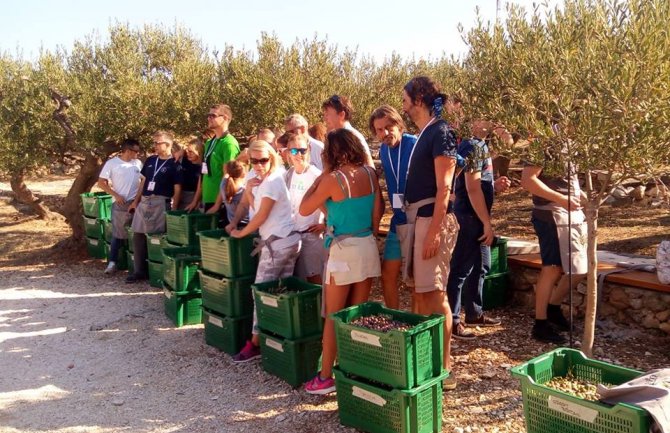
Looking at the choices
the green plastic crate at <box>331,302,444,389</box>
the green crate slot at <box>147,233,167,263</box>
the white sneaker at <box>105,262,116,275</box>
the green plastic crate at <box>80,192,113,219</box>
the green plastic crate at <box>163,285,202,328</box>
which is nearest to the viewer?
the green plastic crate at <box>331,302,444,389</box>

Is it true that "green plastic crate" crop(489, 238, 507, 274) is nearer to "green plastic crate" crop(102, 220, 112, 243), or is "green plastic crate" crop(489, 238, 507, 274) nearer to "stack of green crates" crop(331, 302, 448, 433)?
"stack of green crates" crop(331, 302, 448, 433)

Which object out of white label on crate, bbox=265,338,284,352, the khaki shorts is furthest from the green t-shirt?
the khaki shorts

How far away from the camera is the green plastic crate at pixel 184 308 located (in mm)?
6652

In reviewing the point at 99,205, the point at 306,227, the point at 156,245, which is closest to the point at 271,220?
the point at 306,227

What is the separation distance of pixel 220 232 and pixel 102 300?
2.59 m

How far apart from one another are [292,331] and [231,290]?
1.08m

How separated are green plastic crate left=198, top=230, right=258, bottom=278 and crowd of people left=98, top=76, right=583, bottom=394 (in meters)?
0.14

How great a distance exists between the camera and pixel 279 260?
542 cm

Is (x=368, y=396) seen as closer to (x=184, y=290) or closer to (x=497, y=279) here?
(x=497, y=279)

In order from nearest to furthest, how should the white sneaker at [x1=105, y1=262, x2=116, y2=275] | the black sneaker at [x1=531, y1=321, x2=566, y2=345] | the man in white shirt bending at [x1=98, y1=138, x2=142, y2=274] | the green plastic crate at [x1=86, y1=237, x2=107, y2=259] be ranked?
the black sneaker at [x1=531, y1=321, x2=566, y2=345]
the man in white shirt bending at [x1=98, y1=138, x2=142, y2=274]
the white sneaker at [x1=105, y1=262, x2=116, y2=275]
the green plastic crate at [x1=86, y1=237, x2=107, y2=259]

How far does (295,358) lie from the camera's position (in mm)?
4816

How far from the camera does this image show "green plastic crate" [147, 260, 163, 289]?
8.23 m

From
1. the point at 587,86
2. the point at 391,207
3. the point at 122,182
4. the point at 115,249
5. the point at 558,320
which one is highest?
the point at 587,86

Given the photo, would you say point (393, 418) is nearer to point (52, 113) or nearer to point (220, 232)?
point (220, 232)
